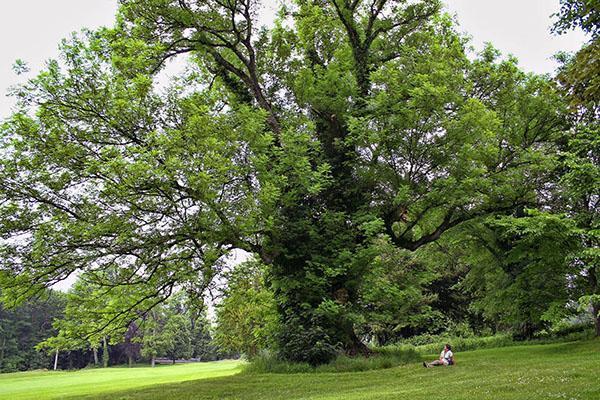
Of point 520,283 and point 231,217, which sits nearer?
point 231,217

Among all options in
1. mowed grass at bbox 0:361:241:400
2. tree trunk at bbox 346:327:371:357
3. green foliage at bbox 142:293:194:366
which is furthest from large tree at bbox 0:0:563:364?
green foliage at bbox 142:293:194:366

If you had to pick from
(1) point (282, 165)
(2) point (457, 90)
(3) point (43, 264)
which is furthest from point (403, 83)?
(3) point (43, 264)

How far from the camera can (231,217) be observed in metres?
15.5

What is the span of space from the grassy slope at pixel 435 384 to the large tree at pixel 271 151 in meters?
3.24

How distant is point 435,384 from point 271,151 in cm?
1029

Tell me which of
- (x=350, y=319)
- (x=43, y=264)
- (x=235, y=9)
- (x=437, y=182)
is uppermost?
(x=235, y=9)

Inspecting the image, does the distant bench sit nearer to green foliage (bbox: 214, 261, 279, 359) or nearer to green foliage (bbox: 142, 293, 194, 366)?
green foliage (bbox: 142, 293, 194, 366)

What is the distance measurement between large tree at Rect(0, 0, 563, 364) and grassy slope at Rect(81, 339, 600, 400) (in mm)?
3245

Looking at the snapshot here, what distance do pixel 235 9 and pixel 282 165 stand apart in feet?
25.8

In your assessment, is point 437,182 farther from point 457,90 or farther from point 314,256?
point 314,256

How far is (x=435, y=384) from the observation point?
37.0 ft

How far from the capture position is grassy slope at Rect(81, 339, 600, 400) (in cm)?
859

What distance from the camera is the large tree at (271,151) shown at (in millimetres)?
13938

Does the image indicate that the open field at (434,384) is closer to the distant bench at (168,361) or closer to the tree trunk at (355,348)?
the tree trunk at (355,348)
